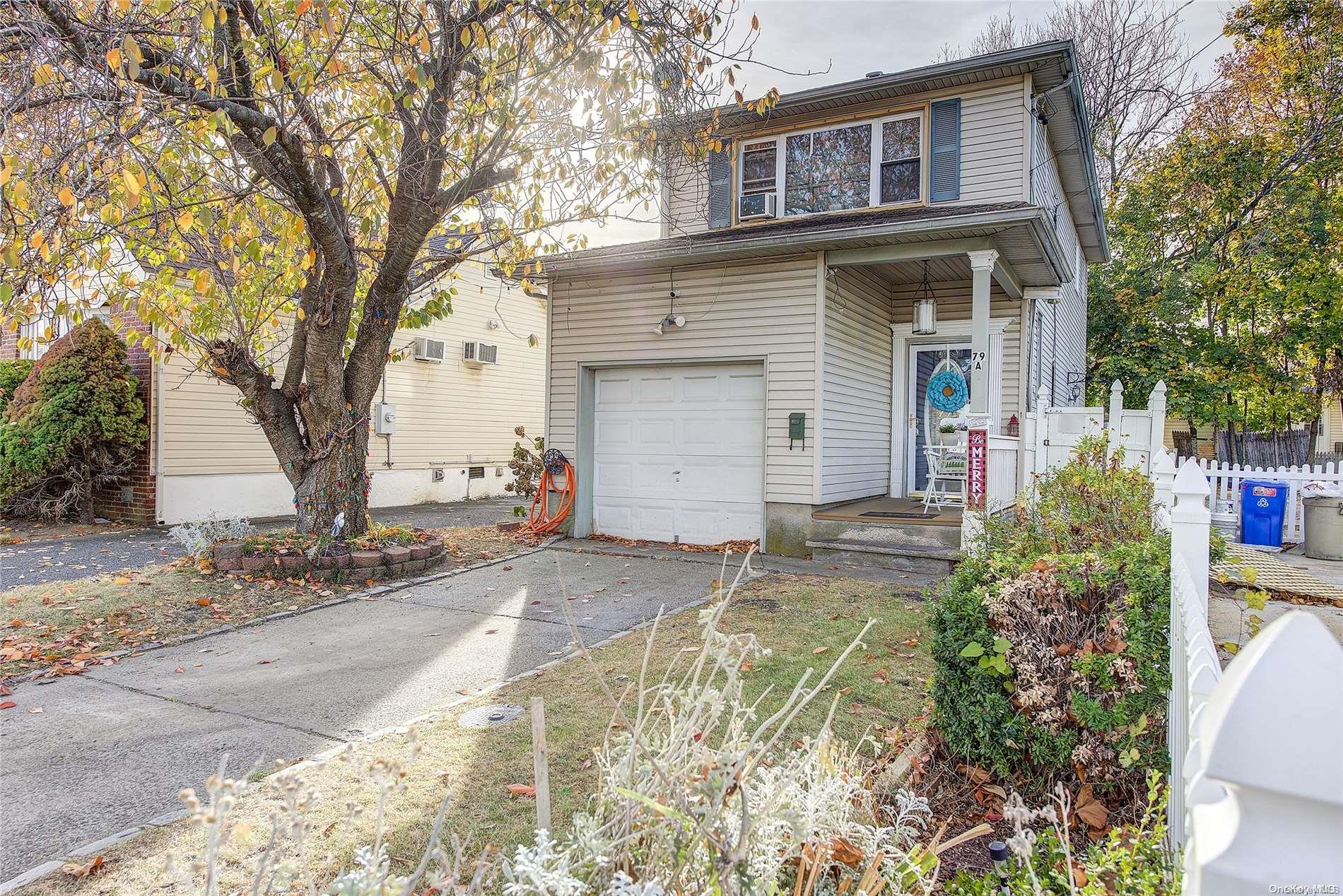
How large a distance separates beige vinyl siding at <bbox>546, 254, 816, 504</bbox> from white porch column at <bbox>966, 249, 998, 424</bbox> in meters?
1.81

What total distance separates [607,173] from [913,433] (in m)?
6.15

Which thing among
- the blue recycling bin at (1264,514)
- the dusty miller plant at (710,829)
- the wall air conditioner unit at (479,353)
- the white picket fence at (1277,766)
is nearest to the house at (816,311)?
the blue recycling bin at (1264,514)

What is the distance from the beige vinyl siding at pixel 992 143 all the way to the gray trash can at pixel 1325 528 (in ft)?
17.0

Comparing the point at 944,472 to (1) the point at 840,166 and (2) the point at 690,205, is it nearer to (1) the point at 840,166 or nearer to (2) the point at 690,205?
(1) the point at 840,166

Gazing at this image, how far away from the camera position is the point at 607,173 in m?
7.62

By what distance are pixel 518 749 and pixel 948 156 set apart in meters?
9.41

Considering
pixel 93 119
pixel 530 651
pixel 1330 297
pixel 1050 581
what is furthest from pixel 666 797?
pixel 1330 297

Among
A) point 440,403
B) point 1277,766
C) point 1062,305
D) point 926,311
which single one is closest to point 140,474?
point 440,403

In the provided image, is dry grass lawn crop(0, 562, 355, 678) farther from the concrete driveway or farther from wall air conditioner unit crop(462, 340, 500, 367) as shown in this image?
wall air conditioner unit crop(462, 340, 500, 367)

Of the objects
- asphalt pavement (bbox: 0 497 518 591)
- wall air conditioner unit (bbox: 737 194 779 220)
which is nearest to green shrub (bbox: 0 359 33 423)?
asphalt pavement (bbox: 0 497 518 591)

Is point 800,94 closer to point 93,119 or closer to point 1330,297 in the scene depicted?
point 93,119

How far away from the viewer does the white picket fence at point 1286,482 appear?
10273mm

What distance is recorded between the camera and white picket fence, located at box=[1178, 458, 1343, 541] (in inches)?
404

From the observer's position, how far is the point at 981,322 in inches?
330
